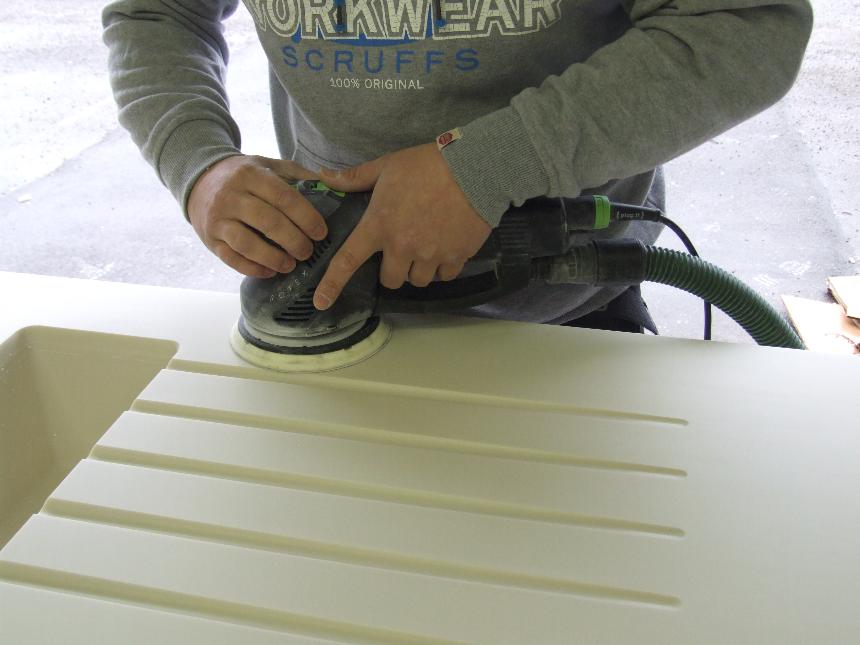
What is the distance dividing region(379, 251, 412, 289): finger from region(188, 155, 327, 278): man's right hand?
61mm

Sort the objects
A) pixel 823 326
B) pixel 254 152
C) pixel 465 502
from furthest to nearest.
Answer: pixel 254 152, pixel 823 326, pixel 465 502

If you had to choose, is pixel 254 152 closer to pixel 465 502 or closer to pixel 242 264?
pixel 242 264

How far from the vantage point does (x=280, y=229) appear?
0.70 metres

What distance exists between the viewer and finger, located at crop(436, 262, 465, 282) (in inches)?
28.8

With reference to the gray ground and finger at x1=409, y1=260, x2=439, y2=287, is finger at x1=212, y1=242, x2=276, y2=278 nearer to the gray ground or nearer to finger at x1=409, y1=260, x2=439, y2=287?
finger at x1=409, y1=260, x2=439, y2=287

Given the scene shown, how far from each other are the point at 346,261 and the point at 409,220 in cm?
6

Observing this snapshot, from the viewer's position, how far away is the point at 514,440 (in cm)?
64

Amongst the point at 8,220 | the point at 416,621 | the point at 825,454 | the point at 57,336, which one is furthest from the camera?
the point at 8,220

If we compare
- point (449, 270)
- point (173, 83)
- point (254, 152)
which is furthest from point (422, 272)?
point (254, 152)

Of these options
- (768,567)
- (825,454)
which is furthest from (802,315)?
(768,567)

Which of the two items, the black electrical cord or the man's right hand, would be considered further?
the black electrical cord

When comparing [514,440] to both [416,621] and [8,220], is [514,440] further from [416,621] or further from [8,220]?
[8,220]

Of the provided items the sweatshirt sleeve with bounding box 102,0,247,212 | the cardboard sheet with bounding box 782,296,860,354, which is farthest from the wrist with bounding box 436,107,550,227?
the cardboard sheet with bounding box 782,296,860,354

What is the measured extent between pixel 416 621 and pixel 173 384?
1.07ft
